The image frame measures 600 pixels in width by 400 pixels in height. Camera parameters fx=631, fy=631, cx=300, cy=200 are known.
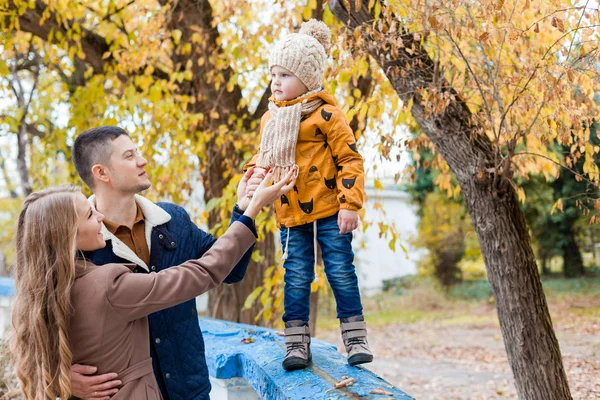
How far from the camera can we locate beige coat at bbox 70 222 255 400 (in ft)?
6.47

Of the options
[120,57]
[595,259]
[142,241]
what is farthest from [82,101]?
[595,259]

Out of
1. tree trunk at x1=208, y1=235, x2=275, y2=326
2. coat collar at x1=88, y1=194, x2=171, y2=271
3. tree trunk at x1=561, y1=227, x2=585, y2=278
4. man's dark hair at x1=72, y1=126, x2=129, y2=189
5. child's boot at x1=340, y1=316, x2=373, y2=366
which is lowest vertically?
tree trunk at x1=561, y1=227, x2=585, y2=278

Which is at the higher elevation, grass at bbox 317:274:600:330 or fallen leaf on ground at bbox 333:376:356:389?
fallen leaf on ground at bbox 333:376:356:389

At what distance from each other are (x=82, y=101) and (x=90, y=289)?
482 cm

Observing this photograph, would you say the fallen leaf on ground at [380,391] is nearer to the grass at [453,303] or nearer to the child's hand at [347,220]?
the child's hand at [347,220]

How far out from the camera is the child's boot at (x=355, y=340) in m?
2.49

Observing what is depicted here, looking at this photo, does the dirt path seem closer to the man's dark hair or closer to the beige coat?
the beige coat

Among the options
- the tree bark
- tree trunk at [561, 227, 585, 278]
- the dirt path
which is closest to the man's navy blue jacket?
the tree bark

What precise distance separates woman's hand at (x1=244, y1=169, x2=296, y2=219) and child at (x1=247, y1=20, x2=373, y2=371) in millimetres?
Answer: 196

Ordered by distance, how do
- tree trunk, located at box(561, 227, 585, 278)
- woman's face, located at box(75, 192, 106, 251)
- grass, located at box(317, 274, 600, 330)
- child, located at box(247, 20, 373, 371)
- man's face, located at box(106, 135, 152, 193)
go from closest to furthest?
woman's face, located at box(75, 192, 106, 251) → man's face, located at box(106, 135, 152, 193) → child, located at box(247, 20, 373, 371) → grass, located at box(317, 274, 600, 330) → tree trunk, located at box(561, 227, 585, 278)

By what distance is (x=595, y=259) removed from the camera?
1506 cm

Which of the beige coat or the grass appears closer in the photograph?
the beige coat

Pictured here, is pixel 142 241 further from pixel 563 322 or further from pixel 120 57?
pixel 563 322

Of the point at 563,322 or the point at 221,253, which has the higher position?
the point at 221,253
